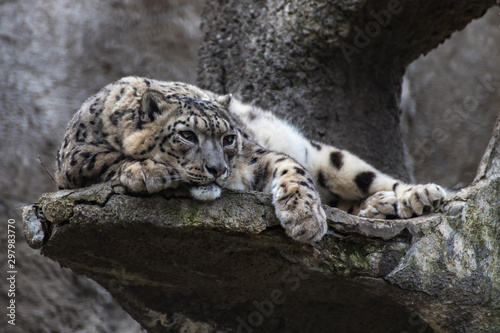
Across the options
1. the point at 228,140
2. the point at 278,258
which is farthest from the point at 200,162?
the point at 278,258

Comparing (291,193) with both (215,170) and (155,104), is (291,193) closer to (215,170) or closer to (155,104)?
(215,170)

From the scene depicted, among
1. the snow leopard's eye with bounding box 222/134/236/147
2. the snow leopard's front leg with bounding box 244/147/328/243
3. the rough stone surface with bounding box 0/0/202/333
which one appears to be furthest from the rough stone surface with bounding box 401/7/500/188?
the snow leopard's eye with bounding box 222/134/236/147

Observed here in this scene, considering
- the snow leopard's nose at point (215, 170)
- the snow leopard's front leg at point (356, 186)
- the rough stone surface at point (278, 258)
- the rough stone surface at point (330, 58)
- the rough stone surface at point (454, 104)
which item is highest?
the rough stone surface at point (454, 104)

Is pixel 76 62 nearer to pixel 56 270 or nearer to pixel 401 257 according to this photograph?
pixel 56 270

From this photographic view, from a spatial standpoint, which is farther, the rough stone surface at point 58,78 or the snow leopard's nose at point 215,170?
the rough stone surface at point 58,78

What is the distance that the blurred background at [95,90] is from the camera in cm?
521

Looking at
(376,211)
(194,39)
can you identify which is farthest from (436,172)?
(376,211)

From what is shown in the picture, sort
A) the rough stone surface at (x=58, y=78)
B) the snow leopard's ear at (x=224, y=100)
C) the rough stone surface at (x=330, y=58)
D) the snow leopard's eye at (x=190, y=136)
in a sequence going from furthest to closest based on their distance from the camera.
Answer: the rough stone surface at (x=58, y=78) < the rough stone surface at (x=330, y=58) < the snow leopard's ear at (x=224, y=100) < the snow leopard's eye at (x=190, y=136)

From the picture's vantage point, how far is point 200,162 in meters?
2.71

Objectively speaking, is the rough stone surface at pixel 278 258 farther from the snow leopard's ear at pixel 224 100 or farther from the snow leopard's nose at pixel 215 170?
the snow leopard's ear at pixel 224 100

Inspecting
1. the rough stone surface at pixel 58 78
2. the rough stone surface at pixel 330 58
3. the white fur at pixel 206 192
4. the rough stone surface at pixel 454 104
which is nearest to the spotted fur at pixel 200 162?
the white fur at pixel 206 192

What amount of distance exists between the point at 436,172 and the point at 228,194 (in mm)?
5191

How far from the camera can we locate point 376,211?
10.6 feet

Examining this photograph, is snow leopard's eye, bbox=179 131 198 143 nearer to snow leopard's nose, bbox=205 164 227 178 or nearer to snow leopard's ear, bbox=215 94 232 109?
snow leopard's nose, bbox=205 164 227 178
